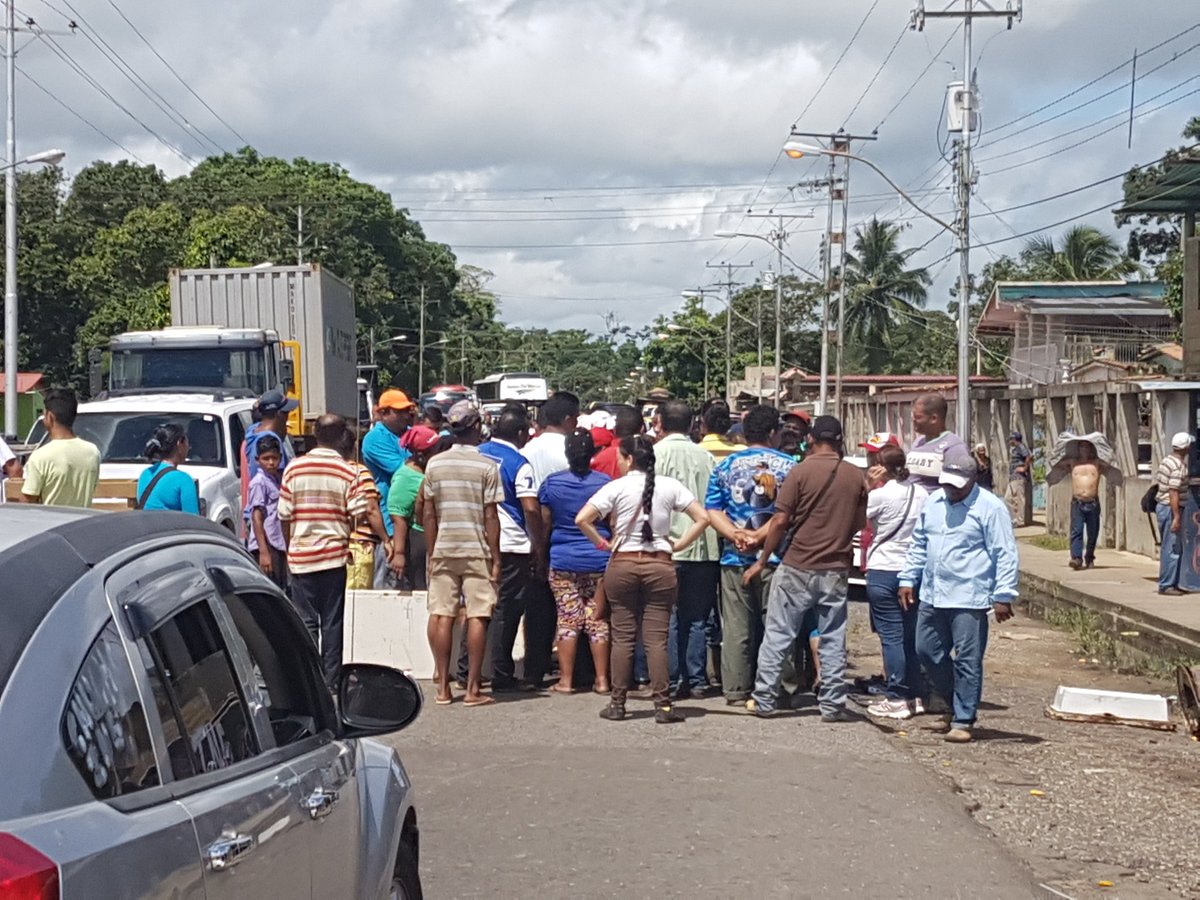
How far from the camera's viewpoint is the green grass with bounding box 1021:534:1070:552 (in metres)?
25.6

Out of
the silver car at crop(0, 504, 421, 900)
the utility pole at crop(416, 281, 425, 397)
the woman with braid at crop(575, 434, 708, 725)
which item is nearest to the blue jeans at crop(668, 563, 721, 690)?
the woman with braid at crop(575, 434, 708, 725)

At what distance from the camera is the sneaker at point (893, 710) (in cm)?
1002

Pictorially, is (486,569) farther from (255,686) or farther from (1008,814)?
(255,686)

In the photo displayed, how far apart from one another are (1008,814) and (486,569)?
367cm

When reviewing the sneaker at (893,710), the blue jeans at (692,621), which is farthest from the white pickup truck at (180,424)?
the sneaker at (893,710)

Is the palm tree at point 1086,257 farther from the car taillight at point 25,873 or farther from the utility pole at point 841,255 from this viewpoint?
the car taillight at point 25,873

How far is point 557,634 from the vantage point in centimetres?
1086

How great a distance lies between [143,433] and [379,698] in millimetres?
11676

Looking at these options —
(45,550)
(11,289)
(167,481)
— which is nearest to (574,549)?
(167,481)

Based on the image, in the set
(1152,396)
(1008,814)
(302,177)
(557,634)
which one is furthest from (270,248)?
(1008,814)

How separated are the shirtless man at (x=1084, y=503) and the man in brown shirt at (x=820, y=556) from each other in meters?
12.0

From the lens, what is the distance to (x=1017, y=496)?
3139 centimetres

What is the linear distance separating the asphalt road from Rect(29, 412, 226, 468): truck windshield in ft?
20.0

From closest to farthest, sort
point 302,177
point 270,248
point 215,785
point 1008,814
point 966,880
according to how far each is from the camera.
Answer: point 215,785
point 966,880
point 1008,814
point 270,248
point 302,177
